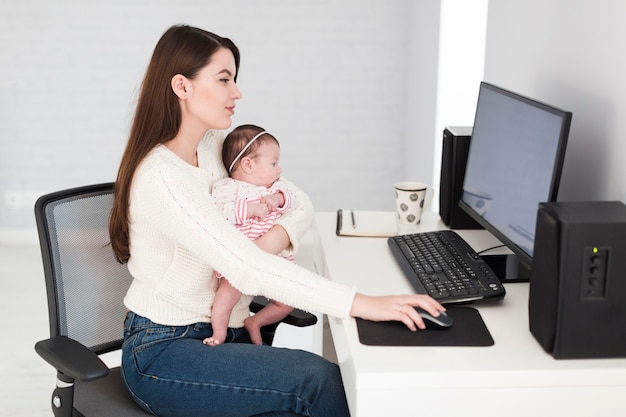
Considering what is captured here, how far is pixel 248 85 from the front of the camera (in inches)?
166

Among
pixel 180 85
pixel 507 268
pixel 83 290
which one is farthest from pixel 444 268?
pixel 83 290

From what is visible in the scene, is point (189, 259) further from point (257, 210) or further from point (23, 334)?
point (23, 334)

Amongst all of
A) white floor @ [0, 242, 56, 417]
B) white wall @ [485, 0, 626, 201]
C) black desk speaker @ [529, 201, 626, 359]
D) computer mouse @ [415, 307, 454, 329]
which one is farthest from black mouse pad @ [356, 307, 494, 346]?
white floor @ [0, 242, 56, 417]

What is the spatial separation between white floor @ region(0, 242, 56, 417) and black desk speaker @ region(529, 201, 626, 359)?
187 cm

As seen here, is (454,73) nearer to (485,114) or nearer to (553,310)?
(485,114)

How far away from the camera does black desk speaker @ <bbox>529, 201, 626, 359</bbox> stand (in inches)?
50.2

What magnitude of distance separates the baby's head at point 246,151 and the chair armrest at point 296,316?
304mm

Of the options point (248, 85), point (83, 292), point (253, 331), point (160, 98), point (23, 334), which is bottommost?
point (23, 334)

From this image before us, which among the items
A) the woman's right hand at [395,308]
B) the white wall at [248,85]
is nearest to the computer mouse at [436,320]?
the woman's right hand at [395,308]

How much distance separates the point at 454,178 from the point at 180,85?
0.84 metres

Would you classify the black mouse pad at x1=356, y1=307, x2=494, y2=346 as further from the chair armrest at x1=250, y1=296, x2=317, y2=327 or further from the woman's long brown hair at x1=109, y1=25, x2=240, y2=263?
the woman's long brown hair at x1=109, y1=25, x2=240, y2=263

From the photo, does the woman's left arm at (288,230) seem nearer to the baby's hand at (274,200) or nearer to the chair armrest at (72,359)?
the baby's hand at (274,200)

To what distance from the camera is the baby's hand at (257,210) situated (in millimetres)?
1838

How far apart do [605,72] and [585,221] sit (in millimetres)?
569
